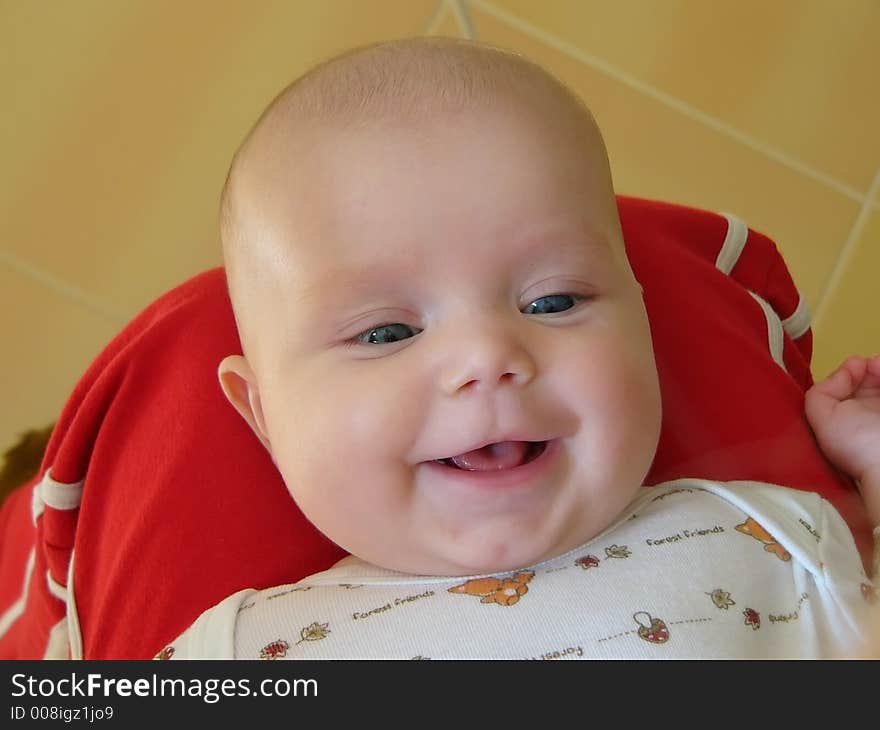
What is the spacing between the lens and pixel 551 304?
0.65 m

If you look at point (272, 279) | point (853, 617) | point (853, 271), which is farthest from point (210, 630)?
point (853, 271)

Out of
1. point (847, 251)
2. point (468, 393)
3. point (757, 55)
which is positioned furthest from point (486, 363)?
point (757, 55)

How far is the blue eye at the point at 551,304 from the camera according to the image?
641 millimetres

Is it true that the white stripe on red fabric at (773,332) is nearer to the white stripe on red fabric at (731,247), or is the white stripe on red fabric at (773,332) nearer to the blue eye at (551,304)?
the white stripe on red fabric at (731,247)

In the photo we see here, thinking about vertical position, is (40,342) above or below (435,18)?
below

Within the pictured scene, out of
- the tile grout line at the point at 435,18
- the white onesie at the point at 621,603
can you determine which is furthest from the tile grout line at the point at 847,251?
the tile grout line at the point at 435,18

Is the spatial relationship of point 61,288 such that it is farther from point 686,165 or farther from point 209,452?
point 686,165

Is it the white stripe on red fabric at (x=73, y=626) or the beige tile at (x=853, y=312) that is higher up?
the beige tile at (x=853, y=312)

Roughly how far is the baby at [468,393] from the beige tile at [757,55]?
0.68m

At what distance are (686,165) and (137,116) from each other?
720 mm

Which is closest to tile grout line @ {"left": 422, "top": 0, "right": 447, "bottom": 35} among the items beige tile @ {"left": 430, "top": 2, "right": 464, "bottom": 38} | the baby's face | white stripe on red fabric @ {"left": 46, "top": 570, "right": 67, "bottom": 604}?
beige tile @ {"left": 430, "top": 2, "right": 464, "bottom": 38}
